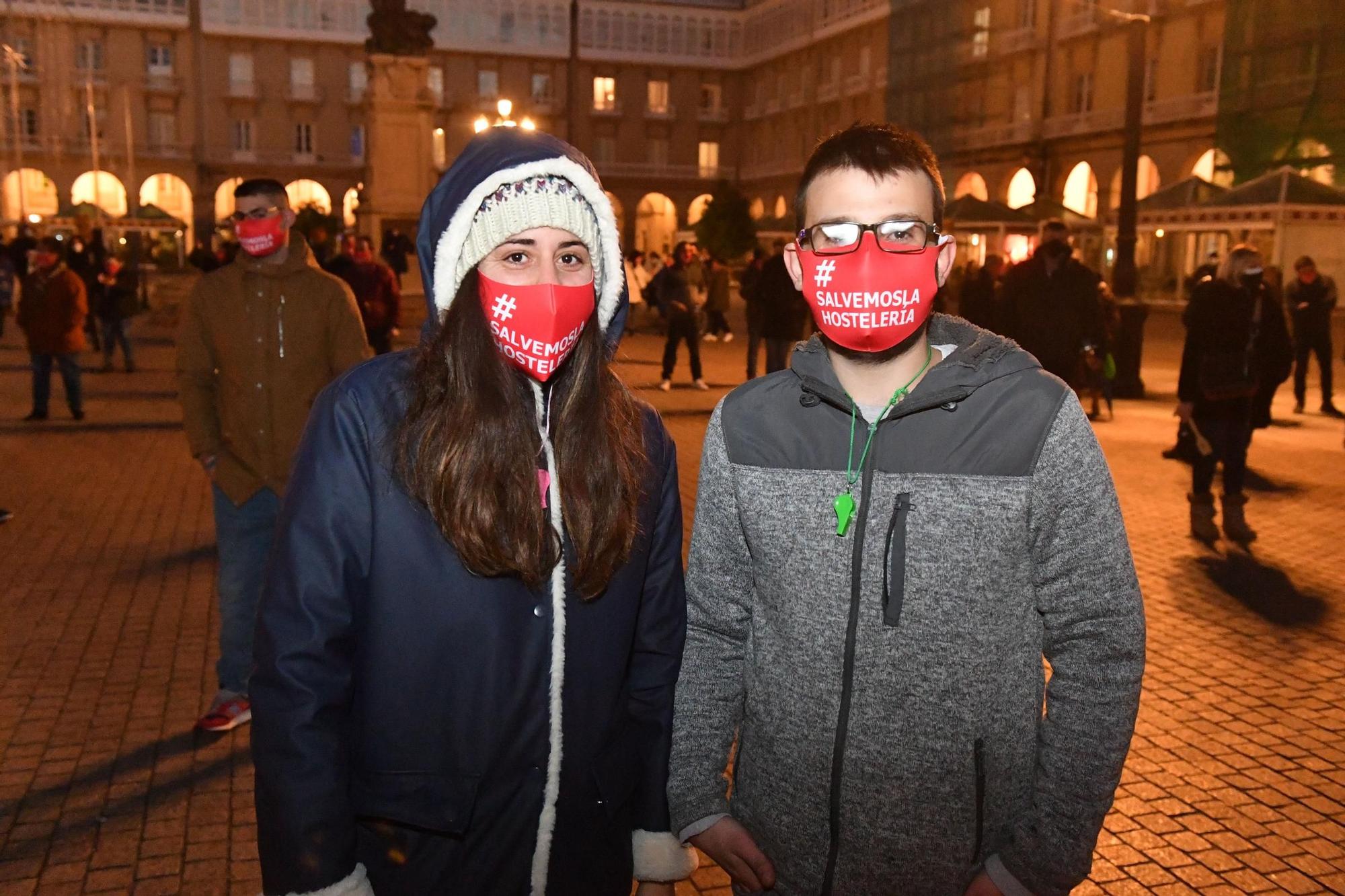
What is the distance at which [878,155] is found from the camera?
2.04m

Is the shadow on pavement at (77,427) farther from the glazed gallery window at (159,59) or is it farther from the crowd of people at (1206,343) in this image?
the glazed gallery window at (159,59)

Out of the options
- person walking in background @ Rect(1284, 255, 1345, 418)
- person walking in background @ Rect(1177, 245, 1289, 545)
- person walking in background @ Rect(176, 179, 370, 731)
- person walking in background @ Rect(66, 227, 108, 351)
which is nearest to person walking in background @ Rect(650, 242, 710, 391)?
person walking in background @ Rect(1284, 255, 1345, 418)

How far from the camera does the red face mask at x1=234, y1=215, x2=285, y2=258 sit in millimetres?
4621

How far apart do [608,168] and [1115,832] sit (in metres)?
60.7

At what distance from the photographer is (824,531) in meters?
2.01

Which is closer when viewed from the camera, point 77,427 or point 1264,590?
point 1264,590

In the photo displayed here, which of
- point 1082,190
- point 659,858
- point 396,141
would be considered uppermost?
point 1082,190

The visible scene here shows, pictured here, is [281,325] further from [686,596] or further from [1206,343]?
[1206,343]

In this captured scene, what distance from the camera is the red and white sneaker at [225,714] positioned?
474 cm

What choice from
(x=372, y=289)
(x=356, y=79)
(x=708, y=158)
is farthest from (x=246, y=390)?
(x=708, y=158)

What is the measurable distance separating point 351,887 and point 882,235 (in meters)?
1.36

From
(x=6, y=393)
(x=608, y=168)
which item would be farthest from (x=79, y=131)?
(x=6, y=393)

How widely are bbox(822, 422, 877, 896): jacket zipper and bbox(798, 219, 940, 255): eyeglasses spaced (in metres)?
0.36

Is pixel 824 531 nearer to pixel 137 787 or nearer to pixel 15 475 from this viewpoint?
pixel 137 787
